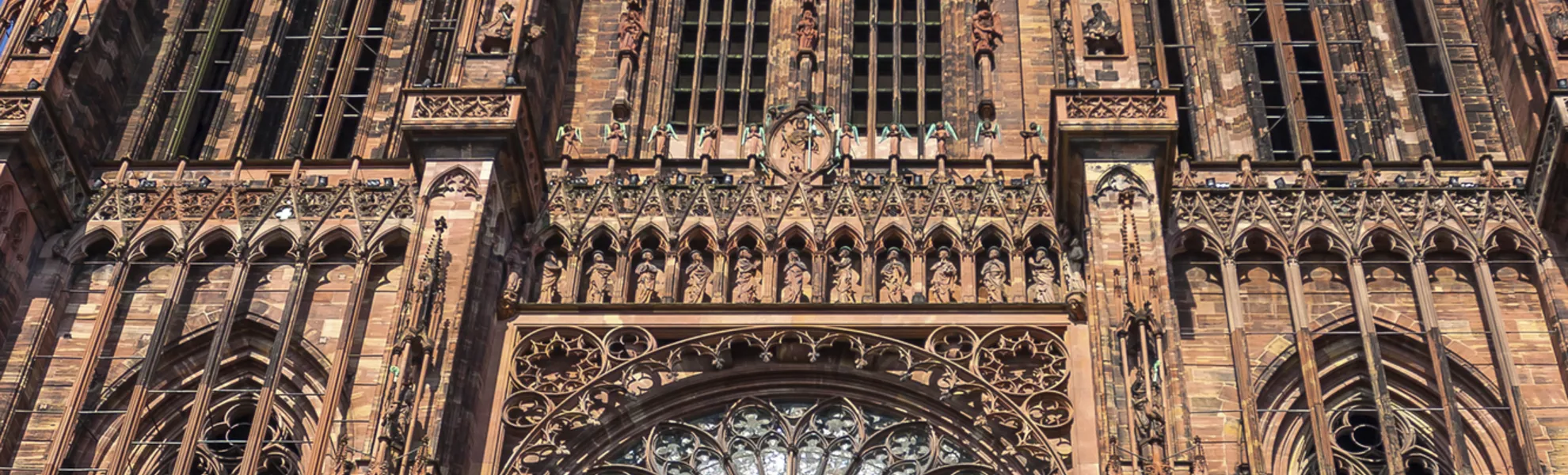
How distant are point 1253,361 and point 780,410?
5.05 meters

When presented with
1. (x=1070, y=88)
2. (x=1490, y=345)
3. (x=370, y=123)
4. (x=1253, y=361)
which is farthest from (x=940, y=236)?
(x=370, y=123)

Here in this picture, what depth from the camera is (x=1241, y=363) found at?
24047mm

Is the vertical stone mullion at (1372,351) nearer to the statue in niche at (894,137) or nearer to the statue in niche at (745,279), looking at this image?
the statue in niche at (894,137)

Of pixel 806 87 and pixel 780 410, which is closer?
pixel 780 410

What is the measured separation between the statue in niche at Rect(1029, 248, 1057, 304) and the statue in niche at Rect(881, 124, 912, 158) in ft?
10.3

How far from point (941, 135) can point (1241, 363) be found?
5.70 m

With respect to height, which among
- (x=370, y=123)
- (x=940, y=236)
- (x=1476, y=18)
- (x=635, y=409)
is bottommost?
(x=635, y=409)

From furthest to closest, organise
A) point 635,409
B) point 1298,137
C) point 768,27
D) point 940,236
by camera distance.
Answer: point 768,27
point 1298,137
point 940,236
point 635,409

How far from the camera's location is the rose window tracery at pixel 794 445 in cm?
2403

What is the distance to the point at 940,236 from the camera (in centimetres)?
2606

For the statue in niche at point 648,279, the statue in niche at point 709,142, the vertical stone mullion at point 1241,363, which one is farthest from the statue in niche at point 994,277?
the statue in niche at point 709,142

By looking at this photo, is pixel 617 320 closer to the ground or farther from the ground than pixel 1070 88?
closer to the ground

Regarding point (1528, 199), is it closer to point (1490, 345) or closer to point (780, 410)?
point (1490, 345)

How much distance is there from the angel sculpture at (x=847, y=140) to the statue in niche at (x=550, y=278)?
3.87 metres
